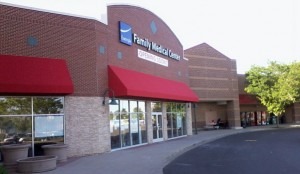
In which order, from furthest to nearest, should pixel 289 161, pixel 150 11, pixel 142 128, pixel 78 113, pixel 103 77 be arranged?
pixel 150 11, pixel 142 128, pixel 103 77, pixel 78 113, pixel 289 161

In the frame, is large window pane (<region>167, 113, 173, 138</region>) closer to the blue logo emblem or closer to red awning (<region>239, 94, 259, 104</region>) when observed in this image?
the blue logo emblem

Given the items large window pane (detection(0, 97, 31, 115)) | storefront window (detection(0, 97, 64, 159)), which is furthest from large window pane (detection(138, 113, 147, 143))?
large window pane (detection(0, 97, 31, 115))

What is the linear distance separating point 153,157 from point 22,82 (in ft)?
21.6

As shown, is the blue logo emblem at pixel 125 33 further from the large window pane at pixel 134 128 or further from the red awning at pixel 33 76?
the red awning at pixel 33 76

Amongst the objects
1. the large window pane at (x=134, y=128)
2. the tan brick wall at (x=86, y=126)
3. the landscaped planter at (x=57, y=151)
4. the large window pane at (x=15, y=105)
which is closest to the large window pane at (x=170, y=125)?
the large window pane at (x=134, y=128)

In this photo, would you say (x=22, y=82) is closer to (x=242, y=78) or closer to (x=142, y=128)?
(x=142, y=128)

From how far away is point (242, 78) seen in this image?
47.5 m

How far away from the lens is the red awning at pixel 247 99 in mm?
46934

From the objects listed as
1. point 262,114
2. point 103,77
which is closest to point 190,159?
point 103,77

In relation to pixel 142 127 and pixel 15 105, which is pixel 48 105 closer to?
pixel 15 105

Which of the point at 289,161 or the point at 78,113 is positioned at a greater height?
the point at 78,113

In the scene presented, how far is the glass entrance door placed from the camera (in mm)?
24631

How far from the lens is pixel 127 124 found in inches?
827

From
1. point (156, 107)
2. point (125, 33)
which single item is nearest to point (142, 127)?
point (156, 107)
